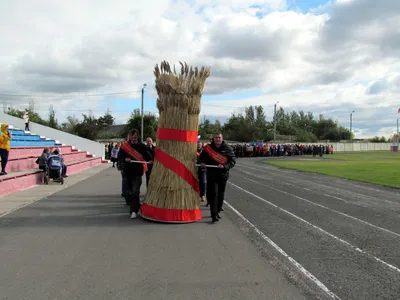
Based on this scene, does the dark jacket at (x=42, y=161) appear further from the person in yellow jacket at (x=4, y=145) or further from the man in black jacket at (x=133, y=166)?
the man in black jacket at (x=133, y=166)

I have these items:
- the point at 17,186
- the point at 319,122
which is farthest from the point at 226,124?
the point at 17,186

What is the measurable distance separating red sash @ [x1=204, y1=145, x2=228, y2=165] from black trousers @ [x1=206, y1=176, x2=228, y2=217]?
363 millimetres

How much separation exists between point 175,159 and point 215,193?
1.09 m

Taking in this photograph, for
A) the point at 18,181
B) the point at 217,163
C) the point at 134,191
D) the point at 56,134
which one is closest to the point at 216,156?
the point at 217,163

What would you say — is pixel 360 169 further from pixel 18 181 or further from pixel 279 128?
pixel 279 128

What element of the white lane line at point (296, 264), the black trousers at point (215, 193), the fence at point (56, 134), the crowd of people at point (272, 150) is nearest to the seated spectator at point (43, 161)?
the black trousers at point (215, 193)

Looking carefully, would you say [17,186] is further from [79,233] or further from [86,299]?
[86,299]

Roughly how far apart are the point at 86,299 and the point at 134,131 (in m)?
4.87

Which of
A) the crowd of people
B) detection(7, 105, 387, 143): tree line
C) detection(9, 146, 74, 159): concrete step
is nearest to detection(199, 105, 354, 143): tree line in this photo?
detection(7, 105, 387, 143): tree line

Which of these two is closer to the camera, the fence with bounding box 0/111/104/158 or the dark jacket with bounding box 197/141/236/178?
the dark jacket with bounding box 197/141/236/178

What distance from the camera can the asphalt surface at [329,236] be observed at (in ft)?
13.8

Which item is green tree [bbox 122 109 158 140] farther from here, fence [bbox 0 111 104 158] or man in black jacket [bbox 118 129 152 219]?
man in black jacket [bbox 118 129 152 219]

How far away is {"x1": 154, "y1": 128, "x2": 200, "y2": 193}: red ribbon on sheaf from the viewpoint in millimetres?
7387

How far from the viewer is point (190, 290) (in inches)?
153
